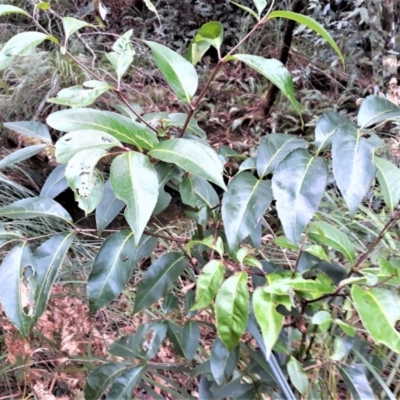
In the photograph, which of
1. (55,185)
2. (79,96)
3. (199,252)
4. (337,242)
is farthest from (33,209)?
(337,242)

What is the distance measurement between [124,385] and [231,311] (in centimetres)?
31

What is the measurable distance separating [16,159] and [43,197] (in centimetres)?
8

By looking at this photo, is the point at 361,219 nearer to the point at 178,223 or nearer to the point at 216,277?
the point at 178,223

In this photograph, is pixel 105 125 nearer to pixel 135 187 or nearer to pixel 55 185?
pixel 135 187

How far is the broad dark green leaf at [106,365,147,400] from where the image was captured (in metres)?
0.71

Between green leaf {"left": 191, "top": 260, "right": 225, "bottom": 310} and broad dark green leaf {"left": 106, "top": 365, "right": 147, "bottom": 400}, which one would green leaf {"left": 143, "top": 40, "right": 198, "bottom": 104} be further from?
broad dark green leaf {"left": 106, "top": 365, "right": 147, "bottom": 400}

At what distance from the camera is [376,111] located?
58cm

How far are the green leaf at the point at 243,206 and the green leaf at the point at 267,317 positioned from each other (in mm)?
82

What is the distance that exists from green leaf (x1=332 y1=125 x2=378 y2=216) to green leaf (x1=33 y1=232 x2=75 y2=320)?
16.6 inches

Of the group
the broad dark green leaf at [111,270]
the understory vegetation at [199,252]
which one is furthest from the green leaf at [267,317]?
the broad dark green leaf at [111,270]

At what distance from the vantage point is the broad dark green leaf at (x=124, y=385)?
71 centimetres

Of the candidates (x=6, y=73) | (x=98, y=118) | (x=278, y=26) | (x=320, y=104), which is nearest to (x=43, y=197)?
(x=98, y=118)

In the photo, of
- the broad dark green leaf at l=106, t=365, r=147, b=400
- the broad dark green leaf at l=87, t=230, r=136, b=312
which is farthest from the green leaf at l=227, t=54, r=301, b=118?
the broad dark green leaf at l=106, t=365, r=147, b=400

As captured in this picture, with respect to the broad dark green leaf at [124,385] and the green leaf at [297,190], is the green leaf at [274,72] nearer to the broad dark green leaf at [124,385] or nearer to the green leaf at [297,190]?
the green leaf at [297,190]
